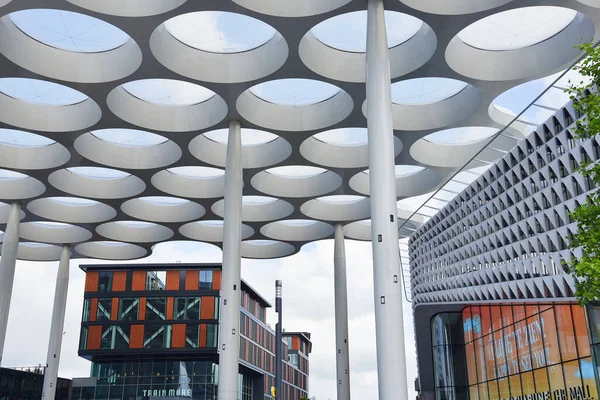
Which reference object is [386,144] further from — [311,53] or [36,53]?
[36,53]

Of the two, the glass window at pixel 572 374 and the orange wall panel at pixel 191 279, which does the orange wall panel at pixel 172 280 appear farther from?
the glass window at pixel 572 374

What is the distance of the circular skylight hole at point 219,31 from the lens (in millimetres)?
26578

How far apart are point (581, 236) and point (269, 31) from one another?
1865 centimetres

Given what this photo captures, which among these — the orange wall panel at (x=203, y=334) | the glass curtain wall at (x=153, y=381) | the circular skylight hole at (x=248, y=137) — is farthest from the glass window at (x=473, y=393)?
the orange wall panel at (x=203, y=334)

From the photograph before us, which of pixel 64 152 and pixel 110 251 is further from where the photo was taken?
pixel 110 251

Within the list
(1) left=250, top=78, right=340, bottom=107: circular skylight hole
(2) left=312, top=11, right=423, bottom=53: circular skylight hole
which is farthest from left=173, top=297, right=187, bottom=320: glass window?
(2) left=312, top=11, right=423, bottom=53: circular skylight hole

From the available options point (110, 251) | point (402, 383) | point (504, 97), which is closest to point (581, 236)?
point (402, 383)

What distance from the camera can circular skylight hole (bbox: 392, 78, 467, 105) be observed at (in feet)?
103

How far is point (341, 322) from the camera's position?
46000mm

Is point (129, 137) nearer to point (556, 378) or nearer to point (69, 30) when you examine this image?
point (69, 30)

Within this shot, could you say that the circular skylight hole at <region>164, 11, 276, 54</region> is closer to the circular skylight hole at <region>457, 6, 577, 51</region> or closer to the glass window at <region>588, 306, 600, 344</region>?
the circular skylight hole at <region>457, 6, 577, 51</region>

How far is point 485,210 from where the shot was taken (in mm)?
37000

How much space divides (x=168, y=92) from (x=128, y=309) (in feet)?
129

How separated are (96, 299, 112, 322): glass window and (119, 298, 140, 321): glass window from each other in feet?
4.39
